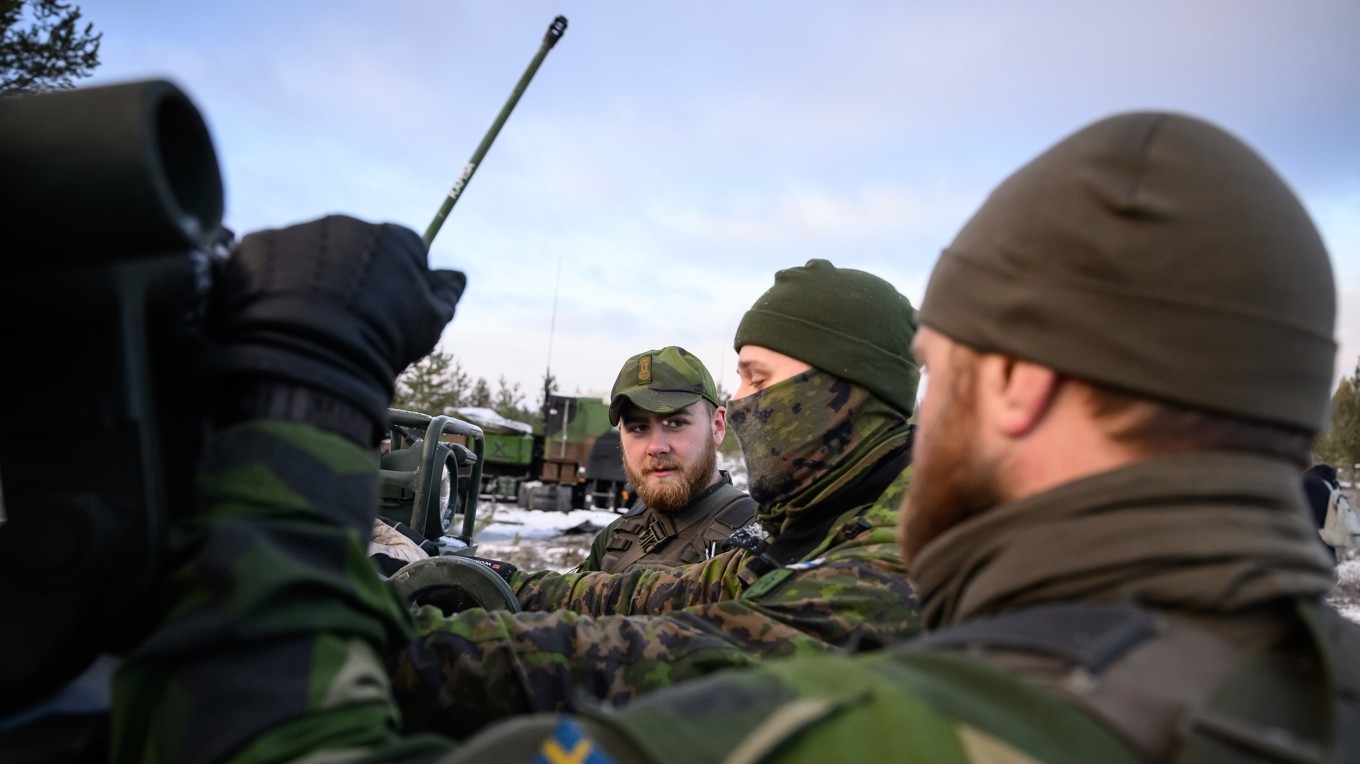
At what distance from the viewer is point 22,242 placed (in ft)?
3.24

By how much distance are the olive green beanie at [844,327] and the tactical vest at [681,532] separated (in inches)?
87.9

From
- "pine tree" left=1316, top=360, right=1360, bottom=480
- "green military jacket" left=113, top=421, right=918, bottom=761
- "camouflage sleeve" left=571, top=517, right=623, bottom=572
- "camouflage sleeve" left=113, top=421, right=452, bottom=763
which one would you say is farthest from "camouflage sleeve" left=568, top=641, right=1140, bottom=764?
"pine tree" left=1316, top=360, right=1360, bottom=480

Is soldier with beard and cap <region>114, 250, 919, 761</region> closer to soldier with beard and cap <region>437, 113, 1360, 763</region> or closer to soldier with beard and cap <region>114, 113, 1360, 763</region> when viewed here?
soldier with beard and cap <region>114, 113, 1360, 763</region>

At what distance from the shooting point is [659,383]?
5367mm

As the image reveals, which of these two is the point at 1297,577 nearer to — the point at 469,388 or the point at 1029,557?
the point at 1029,557

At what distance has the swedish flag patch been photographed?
0.94 m

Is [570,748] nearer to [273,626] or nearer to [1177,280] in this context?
[273,626]

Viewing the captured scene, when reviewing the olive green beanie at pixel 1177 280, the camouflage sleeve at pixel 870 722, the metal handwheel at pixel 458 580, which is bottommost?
the metal handwheel at pixel 458 580

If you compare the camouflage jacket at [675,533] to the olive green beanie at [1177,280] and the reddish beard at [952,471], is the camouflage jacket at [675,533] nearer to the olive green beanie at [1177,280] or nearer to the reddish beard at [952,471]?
the reddish beard at [952,471]

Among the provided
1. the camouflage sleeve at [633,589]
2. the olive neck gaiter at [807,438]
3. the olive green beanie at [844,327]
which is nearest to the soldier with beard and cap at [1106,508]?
the olive neck gaiter at [807,438]

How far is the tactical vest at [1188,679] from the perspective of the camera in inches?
35.8

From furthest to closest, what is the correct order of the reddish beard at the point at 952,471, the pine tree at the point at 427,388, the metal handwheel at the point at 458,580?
the pine tree at the point at 427,388, the metal handwheel at the point at 458,580, the reddish beard at the point at 952,471

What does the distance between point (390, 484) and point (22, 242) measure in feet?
18.9

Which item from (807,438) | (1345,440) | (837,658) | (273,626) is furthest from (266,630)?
(1345,440)
